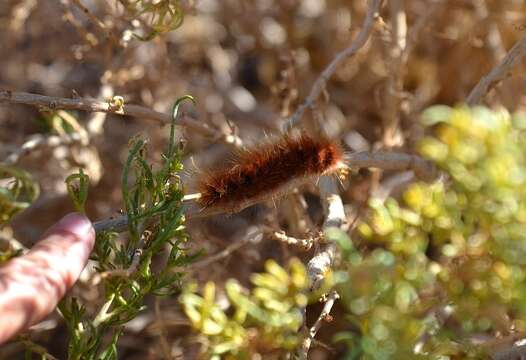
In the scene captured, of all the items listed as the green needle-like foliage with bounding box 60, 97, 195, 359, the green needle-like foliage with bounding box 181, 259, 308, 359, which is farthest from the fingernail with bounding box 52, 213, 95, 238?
the green needle-like foliage with bounding box 181, 259, 308, 359

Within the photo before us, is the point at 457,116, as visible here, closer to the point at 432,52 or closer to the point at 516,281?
the point at 516,281

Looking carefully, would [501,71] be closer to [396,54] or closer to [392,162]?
[392,162]

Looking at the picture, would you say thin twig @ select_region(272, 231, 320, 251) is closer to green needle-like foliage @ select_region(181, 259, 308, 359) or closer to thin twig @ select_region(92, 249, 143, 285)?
green needle-like foliage @ select_region(181, 259, 308, 359)

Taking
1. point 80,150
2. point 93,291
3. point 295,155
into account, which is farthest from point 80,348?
point 80,150

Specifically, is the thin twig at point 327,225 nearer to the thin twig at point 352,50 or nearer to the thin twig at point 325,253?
the thin twig at point 325,253

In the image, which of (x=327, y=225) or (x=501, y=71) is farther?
(x=501, y=71)

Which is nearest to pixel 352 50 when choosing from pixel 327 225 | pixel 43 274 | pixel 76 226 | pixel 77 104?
pixel 327 225
